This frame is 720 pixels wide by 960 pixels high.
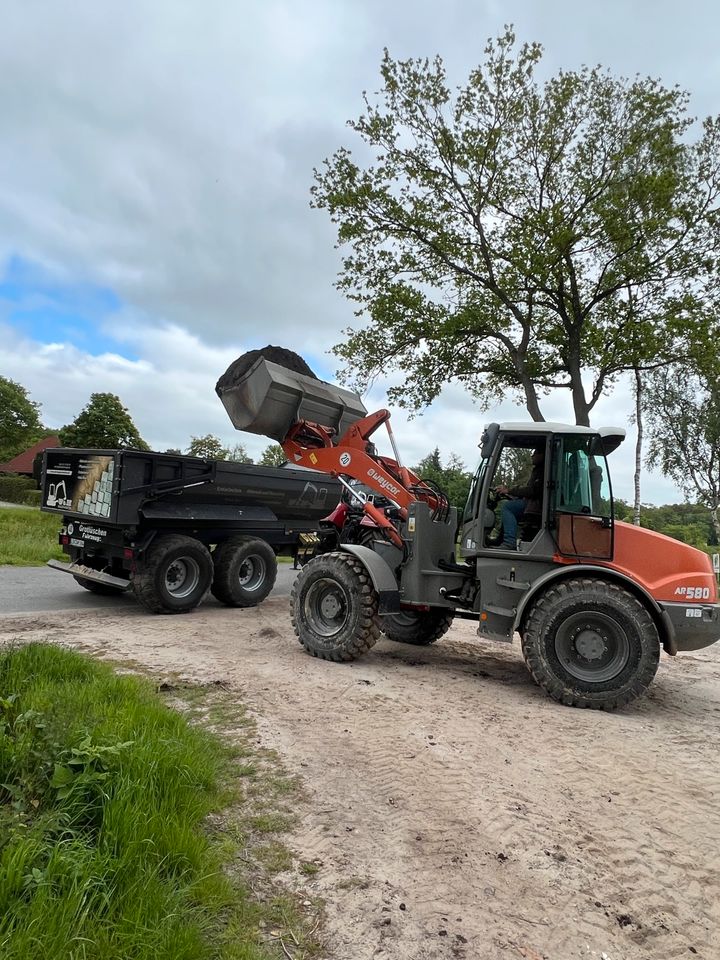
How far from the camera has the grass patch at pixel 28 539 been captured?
13.8m

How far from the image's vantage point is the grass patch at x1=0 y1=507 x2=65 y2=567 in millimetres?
13781

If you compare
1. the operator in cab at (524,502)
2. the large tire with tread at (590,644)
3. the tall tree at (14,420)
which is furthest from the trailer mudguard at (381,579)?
the tall tree at (14,420)

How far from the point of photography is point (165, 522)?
9156mm

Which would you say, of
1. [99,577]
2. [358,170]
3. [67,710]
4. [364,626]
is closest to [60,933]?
[67,710]

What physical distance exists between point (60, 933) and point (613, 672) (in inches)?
185

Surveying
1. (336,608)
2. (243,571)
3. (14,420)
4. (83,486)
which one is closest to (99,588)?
(83,486)

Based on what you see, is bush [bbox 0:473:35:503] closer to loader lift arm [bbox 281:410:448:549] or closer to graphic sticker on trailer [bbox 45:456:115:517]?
graphic sticker on trailer [bbox 45:456:115:517]

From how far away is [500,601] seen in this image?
612 cm

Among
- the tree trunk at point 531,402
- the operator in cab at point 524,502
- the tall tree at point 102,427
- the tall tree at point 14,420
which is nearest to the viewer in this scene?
the operator in cab at point 524,502

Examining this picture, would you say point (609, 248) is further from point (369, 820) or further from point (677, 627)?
point (369, 820)

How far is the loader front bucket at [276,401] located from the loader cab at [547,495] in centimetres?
184

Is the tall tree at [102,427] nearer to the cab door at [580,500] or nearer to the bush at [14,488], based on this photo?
the bush at [14,488]

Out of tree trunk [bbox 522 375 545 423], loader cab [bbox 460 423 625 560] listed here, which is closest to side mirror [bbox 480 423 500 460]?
loader cab [bbox 460 423 625 560]

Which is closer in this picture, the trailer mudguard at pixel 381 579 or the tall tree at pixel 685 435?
the trailer mudguard at pixel 381 579
